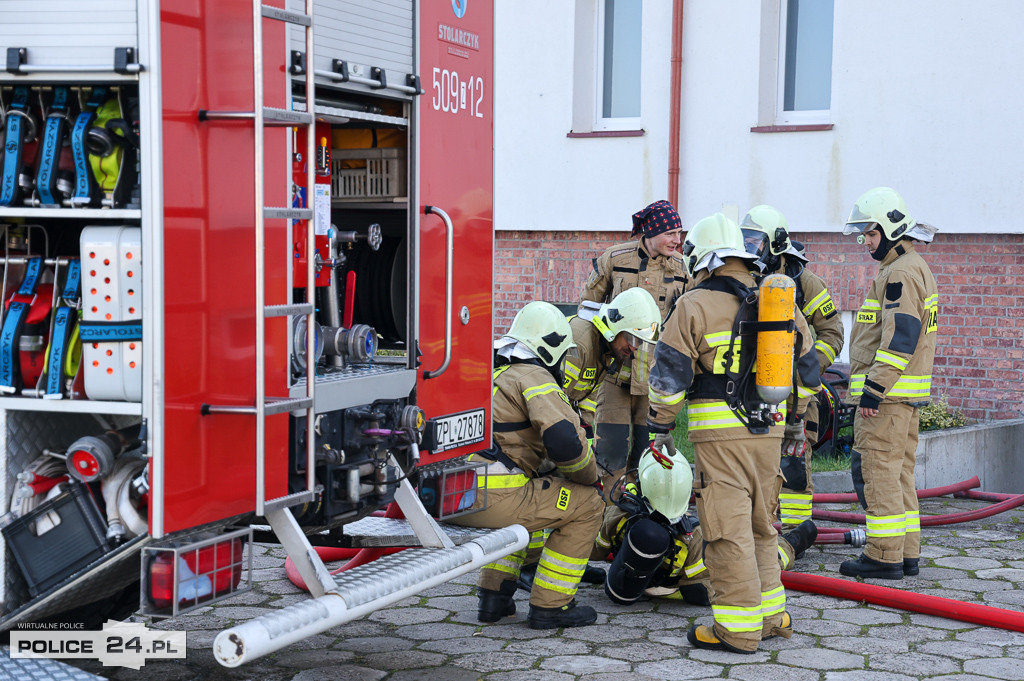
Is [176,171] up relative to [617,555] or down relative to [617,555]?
up

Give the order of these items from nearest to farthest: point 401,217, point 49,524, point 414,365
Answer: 1. point 49,524
2. point 414,365
3. point 401,217

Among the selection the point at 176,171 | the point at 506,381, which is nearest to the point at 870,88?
the point at 506,381

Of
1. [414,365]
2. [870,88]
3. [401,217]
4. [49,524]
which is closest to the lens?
[49,524]

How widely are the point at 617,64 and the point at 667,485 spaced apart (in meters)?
6.39

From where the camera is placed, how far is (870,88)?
943 cm

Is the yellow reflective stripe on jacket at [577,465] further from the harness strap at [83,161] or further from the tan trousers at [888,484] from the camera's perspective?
the harness strap at [83,161]

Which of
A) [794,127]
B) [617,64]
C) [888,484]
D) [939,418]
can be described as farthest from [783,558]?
[617,64]

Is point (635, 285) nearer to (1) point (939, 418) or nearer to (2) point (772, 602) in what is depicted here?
(2) point (772, 602)

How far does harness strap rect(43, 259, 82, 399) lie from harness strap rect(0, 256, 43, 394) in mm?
102

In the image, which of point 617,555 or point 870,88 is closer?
point 617,555

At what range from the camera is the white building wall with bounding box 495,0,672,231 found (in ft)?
34.3

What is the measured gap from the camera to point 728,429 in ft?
16.5

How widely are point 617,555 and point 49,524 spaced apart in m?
2.80

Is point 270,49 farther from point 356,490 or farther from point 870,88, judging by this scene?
point 870,88
